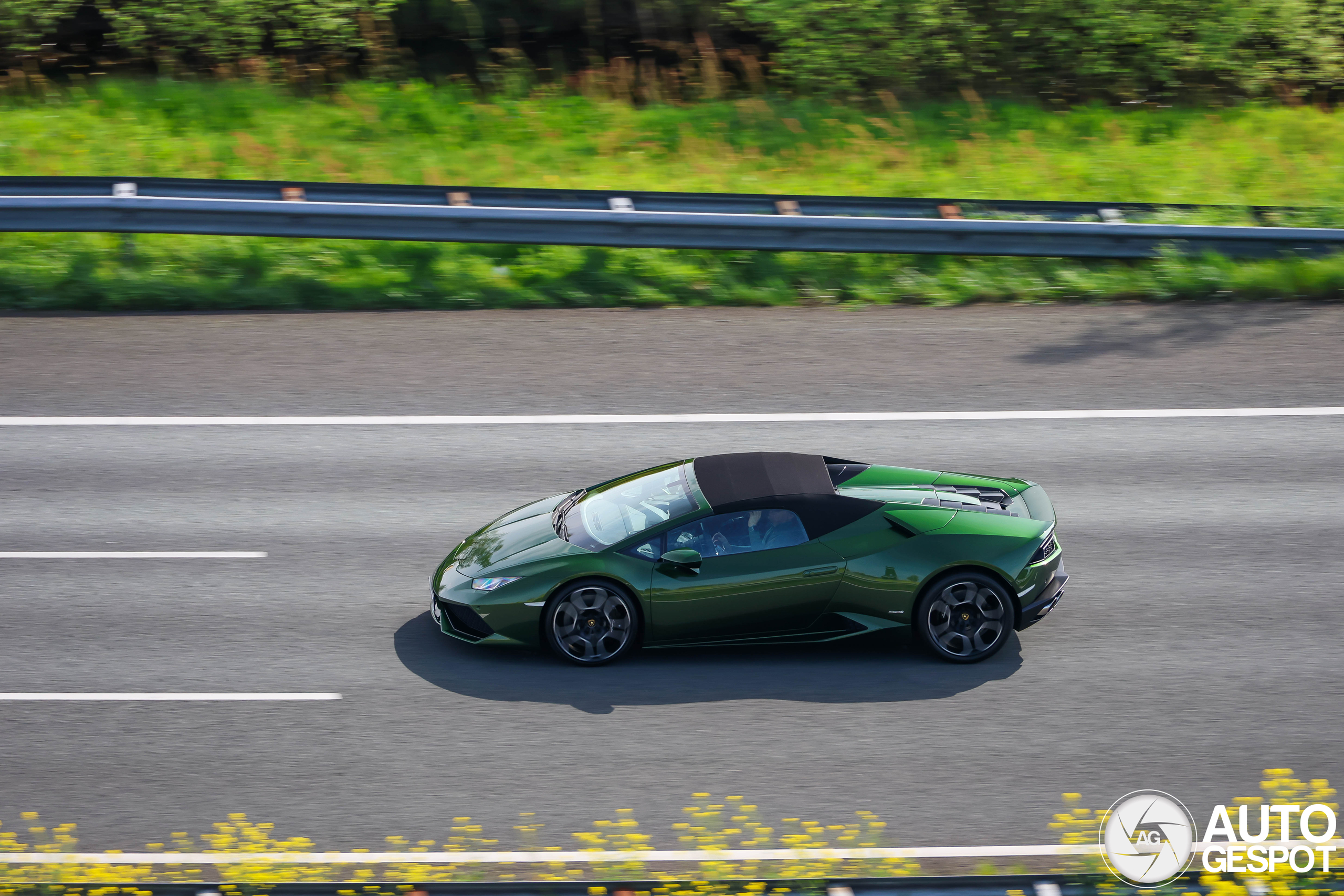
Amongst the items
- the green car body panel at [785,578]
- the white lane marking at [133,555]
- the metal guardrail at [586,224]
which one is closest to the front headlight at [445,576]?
the green car body panel at [785,578]

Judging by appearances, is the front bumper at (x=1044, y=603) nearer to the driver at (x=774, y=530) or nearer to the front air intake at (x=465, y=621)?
the driver at (x=774, y=530)

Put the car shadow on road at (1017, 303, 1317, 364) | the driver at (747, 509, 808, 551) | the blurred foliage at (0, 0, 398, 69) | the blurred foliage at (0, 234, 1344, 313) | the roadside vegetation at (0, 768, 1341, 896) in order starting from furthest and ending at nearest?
the blurred foliage at (0, 0, 398, 69), the blurred foliage at (0, 234, 1344, 313), the car shadow on road at (1017, 303, 1317, 364), the driver at (747, 509, 808, 551), the roadside vegetation at (0, 768, 1341, 896)

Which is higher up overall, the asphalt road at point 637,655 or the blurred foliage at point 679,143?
the blurred foliage at point 679,143

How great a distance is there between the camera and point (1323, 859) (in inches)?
243

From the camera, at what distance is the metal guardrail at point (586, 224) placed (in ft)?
46.6

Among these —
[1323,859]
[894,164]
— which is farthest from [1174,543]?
[894,164]

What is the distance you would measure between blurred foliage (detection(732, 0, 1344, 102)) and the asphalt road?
618 centimetres

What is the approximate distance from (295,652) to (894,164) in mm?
11592

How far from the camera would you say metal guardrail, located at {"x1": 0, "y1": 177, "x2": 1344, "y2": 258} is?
1420 cm

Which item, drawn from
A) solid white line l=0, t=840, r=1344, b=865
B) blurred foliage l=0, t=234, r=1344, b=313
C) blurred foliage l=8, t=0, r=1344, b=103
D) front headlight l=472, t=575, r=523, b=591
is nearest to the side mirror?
front headlight l=472, t=575, r=523, b=591

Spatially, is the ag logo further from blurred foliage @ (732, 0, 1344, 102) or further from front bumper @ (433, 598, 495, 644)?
blurred foliage @ (732, 0, 1344, 102)

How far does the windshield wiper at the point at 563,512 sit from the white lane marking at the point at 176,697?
1.74m

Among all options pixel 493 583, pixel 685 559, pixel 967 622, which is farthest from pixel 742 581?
pixel 493 583

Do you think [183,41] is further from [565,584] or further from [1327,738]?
[1327,738]
